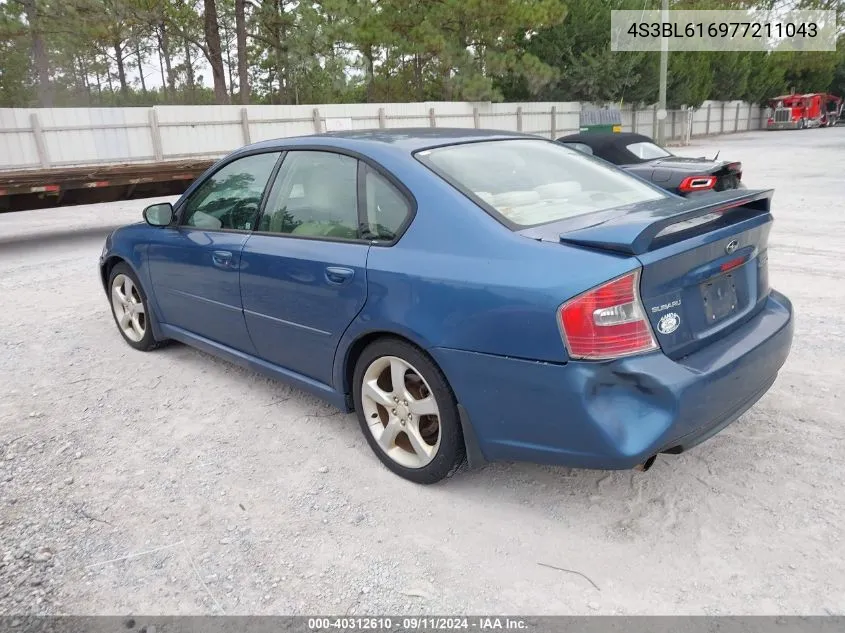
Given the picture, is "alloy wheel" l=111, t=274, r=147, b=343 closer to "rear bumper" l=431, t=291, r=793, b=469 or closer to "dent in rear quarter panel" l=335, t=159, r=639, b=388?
"dent in rear quarter panel" l=335, t=159, r=639, b=388

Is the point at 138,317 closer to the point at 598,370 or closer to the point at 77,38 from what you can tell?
the point at 598,370

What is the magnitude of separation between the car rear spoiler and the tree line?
20910 mm

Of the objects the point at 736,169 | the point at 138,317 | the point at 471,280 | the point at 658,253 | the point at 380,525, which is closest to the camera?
the point at 658,253

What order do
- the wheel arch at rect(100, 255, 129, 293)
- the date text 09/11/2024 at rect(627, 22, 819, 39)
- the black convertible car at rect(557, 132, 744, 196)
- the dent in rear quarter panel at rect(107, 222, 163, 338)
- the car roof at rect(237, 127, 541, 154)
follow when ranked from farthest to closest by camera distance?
the date text 09/11/2024 at rect(627, 22, 819, 39), the black convertible car at rect(557, 132, 744, 196), the wheel arch at rect(100, 255, 129, 293), the dent in rear quarter panel at rect(107, 222, 163, 338), the car roof at rect(237, 127, 541, 154)

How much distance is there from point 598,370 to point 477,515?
89cm

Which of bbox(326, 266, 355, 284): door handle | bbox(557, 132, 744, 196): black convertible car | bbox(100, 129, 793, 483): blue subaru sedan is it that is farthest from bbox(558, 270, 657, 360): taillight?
bbox(557, 132, 744, 196): black convertible car

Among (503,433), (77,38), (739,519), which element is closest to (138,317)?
(503,433)

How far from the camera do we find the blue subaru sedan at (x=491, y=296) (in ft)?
7.59

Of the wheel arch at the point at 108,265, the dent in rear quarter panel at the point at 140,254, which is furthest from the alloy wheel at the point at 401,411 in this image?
the wheel arch at the point at 108,265

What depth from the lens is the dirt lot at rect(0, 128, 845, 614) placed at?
232 centimetres

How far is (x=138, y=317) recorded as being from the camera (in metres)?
4.87

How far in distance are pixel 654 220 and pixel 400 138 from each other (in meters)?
1.39

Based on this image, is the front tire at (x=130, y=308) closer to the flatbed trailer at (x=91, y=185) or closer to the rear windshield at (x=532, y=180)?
the rear windshield at (x=532, y=180)

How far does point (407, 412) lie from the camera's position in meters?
2.91
